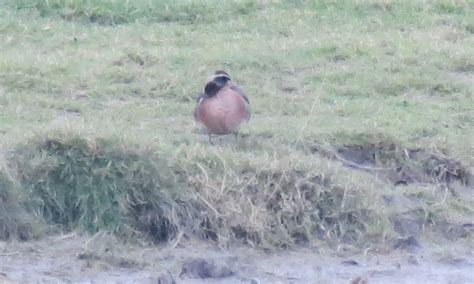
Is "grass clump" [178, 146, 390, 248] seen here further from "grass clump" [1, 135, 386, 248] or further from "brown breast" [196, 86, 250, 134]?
"brown breast" [196, 86, 250, 134]

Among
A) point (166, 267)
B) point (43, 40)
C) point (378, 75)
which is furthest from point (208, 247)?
point (43, 40)

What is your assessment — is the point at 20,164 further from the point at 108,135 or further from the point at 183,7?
the point at 183,7

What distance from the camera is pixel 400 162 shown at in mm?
7656

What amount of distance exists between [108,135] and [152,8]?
3.91 metres

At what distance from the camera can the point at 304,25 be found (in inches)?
412

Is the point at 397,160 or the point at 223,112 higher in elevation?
the point at 223,112

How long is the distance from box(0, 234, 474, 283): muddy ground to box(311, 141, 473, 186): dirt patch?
0.72 meters

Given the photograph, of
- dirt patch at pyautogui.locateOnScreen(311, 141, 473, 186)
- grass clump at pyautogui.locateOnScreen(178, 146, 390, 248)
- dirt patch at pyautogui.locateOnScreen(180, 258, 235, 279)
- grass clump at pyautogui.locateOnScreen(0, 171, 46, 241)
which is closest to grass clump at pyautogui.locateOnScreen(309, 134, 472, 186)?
dirt patch at pyautogui.locateOnScreen(311, 141, 473, 186)

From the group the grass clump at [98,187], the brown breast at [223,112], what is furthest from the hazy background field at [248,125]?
the brown breast at [223,112]

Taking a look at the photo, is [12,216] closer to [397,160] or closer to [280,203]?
[280,203]

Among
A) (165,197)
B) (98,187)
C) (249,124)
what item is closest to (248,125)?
(249,124)

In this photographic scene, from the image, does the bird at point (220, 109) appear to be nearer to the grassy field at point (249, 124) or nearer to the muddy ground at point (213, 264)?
the grassy field at point (249, 124)

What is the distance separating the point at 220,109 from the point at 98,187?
1123mm

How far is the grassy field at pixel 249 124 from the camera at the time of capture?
6.75m
